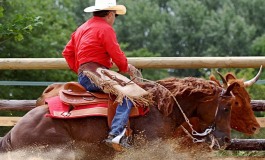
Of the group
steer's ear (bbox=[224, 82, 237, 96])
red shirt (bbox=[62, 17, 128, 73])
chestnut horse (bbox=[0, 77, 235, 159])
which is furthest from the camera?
steer's ear (bbox=[224, 82, 237, 96])

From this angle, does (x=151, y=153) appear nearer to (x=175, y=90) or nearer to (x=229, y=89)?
(x=175, y=90)

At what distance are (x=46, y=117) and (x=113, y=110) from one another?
2.20 ft

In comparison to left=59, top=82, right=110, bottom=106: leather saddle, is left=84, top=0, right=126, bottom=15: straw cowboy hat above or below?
above

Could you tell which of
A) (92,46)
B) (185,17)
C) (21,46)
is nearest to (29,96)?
(21,46)

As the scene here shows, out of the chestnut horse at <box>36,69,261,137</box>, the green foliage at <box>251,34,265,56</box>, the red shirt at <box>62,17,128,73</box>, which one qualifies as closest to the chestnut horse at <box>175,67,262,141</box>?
the chestnut horse at <box>36,69,261,137</box>

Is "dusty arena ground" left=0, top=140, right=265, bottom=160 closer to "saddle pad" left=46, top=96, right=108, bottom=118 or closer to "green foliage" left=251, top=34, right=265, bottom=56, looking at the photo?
"saddle pad" left=46, top=96, right=108, bottom=118

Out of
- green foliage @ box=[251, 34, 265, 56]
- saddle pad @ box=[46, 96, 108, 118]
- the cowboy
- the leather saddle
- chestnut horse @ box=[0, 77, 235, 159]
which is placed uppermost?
the cowboy

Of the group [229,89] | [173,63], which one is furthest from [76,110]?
[173,63]

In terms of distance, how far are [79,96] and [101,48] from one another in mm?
540

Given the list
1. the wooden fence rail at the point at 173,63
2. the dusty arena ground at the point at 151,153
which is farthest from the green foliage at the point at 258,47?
the dusty arena ground at the point at 151,153

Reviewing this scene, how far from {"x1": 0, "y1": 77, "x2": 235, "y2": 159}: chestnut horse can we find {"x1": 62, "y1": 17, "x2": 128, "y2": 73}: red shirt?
466 millimetres

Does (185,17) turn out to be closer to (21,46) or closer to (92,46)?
(21,46)

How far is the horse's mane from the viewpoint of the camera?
767 cm

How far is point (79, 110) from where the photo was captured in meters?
7.46
